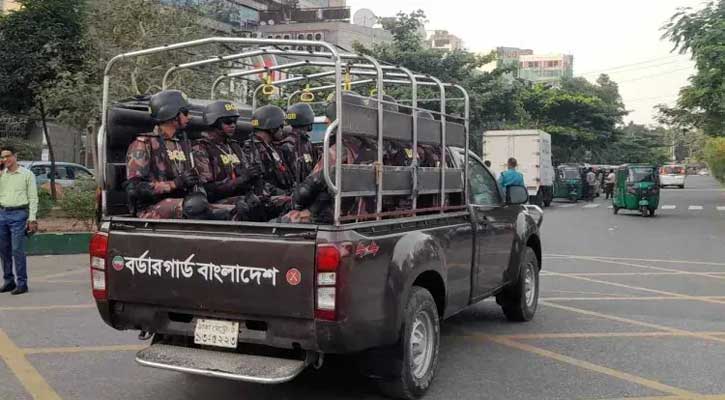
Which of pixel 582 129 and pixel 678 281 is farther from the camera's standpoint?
pixel 582 129

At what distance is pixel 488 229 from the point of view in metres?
6.18

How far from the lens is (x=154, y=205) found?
16.1ft

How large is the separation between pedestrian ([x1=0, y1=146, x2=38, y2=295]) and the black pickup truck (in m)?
3.72

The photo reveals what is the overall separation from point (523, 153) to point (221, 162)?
2224 centimetres

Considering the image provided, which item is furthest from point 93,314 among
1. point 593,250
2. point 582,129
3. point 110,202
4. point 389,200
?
point 582,129

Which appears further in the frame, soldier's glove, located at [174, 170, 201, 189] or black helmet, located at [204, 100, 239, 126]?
black helmet, located at [204, 100, 239, 126]

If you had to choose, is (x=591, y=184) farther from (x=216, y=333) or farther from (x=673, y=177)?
(x=216, y=333)

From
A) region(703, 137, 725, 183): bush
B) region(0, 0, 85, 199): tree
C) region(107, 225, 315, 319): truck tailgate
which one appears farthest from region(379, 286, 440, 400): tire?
region(703, 137, 725, 183): bush

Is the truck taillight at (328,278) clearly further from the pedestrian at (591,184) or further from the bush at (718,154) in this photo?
the bush at (718,154)

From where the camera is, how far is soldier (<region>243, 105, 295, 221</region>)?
19.4 ft

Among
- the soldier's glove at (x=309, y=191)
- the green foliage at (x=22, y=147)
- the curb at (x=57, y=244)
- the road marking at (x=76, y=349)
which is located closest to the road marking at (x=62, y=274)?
the curb at (x=57, y=244)

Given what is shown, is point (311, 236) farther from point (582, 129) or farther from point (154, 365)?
point (582, 129)

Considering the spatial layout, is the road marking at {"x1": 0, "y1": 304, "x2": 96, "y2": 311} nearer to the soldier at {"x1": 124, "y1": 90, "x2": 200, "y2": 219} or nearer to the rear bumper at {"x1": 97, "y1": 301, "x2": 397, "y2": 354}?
the soldier at {"x1": 124, "y1": 90, "x2": 200, "y2": 219}

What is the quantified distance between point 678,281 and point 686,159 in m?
136
